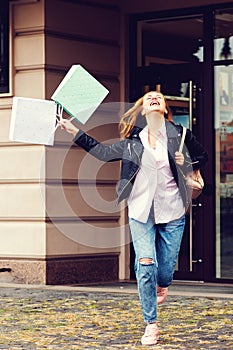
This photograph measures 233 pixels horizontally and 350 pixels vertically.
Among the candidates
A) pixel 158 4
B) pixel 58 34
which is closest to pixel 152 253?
pixel 58 34

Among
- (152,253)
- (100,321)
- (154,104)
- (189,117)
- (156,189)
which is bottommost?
(100,321)

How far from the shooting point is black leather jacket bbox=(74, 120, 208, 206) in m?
7.73

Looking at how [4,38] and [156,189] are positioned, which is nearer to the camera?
[156,189]

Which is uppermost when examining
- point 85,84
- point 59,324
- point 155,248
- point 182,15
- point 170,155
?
point 182,15

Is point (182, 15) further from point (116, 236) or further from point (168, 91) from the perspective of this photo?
point (116, 236)

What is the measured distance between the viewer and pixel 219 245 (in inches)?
476

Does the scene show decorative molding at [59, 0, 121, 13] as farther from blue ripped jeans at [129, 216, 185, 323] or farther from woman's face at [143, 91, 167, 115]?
blue ripped jeans at [129, 216, 185, 323]

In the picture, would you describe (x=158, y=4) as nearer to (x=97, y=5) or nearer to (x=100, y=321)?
(x=97, y=5)

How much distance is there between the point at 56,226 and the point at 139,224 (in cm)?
442

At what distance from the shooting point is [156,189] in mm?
7770

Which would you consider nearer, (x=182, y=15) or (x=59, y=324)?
(x=59, y=324)

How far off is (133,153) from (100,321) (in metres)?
1.93

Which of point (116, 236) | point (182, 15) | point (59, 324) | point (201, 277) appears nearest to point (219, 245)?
point (201, 277)

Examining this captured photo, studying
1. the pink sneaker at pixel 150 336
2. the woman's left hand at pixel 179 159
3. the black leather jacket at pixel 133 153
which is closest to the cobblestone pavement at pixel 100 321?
the pink sneaker at pixel 150 336
